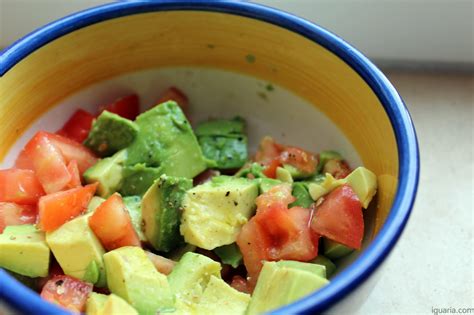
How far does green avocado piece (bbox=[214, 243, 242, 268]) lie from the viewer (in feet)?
3.76

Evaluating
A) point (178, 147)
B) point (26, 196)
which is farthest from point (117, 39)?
point (26, 196)

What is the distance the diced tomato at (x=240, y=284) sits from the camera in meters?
1.11

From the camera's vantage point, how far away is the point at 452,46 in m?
1.61

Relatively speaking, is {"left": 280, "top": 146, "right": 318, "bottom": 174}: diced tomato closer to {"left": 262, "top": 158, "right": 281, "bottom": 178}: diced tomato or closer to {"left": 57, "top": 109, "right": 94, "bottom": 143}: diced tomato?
{"left": 262, "top": 158, "right": 281, "bottom": 178}: diced tomato

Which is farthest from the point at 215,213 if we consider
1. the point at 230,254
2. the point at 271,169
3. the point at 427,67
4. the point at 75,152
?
the point at 427,67

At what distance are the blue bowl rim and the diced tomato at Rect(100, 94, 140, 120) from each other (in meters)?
0.18

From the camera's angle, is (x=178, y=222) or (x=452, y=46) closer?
(x=178, y=222)

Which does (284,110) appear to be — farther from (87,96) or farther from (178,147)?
(87,96)

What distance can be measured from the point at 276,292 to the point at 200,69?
0.60 m

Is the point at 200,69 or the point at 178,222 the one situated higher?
the point at 200,69

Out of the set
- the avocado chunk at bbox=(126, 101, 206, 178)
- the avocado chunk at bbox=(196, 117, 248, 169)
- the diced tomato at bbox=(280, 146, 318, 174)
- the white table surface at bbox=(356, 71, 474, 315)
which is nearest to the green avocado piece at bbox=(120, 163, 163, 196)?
the avocado chunk at bbox=(126, 101, 206, 178)

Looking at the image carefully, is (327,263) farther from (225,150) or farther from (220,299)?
(225,150)

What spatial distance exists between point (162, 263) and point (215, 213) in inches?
4.8

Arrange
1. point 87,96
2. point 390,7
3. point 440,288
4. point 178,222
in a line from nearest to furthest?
1. point 178,222
2. point 440,288
3. point 87,96
4. point 390,7
